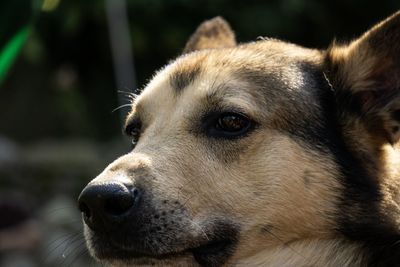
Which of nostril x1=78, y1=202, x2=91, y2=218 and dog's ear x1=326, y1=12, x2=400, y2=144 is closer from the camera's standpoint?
nostril x1=78, y1=202, x2=91, y2=218

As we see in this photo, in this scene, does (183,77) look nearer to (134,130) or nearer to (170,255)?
(134,130)

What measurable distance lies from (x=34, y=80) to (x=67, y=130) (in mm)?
1040

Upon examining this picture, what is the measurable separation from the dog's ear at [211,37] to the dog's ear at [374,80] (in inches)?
43.7

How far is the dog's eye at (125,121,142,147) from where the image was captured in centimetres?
462

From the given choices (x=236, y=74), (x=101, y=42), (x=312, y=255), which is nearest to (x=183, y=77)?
(x=236, y=74)

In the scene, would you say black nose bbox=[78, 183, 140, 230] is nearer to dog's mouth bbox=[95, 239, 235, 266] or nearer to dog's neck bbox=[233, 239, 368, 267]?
dog's mouth bbox=[95, 239, 235, 266]

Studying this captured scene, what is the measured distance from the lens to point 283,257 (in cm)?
394

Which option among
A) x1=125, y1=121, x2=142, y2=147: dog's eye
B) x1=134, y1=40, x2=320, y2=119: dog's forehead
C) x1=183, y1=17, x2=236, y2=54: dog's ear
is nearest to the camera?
x1=134, y1=40, x2=320, y2=119: dog's forehead

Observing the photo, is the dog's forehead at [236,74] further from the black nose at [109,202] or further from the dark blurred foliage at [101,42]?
the dark blurred foliage at [101,42]

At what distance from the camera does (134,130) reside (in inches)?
185

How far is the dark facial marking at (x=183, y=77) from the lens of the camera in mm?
4363

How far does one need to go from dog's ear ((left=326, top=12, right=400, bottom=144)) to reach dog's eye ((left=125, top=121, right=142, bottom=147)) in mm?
1142

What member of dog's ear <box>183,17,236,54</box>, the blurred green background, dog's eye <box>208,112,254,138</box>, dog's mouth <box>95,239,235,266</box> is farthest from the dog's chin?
the blurred green background

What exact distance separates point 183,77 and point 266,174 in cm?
82
